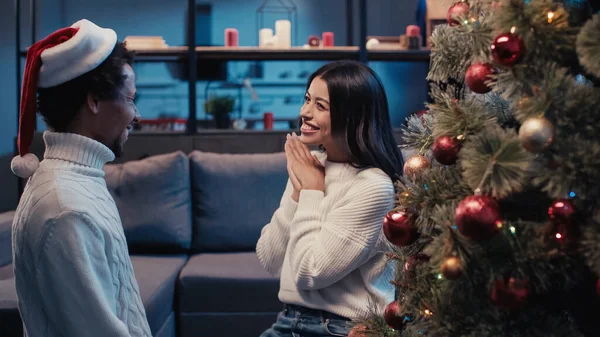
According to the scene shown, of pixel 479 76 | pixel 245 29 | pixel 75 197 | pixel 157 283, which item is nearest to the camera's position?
pixel 479 76

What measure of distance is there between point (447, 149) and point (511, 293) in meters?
0.19

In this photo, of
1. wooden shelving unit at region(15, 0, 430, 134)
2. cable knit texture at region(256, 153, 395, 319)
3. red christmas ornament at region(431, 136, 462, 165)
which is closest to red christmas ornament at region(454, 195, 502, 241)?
red christmas ornament at region(431, 136, 462, 165)

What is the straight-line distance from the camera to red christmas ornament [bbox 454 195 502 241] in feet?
2.37

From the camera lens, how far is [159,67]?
4844 millimetres

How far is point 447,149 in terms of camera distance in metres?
0.83

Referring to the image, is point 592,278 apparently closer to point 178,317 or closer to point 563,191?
point 563,191

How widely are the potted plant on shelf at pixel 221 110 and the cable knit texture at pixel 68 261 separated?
262cm

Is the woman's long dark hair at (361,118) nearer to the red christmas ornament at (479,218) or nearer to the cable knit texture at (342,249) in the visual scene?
the cable knit texture at (342,249)

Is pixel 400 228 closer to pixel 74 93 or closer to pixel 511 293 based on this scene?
pixel 511 293

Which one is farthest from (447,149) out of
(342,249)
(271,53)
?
(271,53)

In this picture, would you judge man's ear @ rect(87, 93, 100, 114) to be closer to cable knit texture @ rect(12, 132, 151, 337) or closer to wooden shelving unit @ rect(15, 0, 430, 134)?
cable knit texture @ rect(12, 132, 151, 337)

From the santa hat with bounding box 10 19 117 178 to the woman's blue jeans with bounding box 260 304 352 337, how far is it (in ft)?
2.10

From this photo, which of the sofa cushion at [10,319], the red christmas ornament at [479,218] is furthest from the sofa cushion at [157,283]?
the red christmas ornament at [479,218]

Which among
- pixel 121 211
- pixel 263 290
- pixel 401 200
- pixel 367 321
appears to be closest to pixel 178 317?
pixel 263 290
